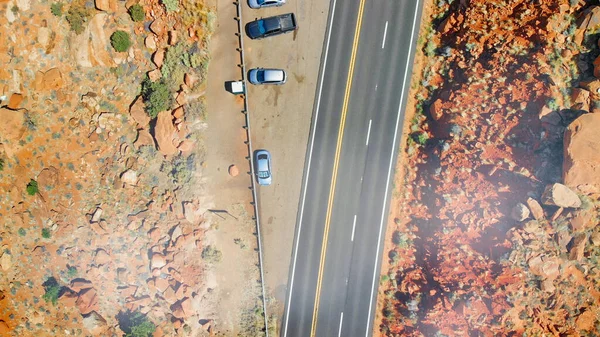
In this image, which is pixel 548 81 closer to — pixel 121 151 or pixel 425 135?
pixel 425 135

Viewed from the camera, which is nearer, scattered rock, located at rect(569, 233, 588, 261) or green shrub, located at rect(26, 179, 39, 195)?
scattered rock, located at rect(569, 233, 588, 261)

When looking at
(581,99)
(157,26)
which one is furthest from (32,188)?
(581,99)

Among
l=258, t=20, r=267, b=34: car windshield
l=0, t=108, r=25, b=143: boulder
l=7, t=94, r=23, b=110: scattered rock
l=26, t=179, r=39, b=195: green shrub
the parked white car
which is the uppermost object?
the parked white car

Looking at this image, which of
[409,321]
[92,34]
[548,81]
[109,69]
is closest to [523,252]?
[409,321]

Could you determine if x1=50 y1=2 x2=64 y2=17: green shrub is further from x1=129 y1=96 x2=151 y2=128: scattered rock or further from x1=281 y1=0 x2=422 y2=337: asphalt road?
x1=281 y1=0 x2=422 y2=337: asphalt road

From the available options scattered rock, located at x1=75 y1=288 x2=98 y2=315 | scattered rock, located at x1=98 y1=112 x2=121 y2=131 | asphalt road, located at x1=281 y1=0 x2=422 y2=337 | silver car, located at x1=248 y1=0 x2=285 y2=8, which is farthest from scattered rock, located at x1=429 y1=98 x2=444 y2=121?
scattered rock, located at x1=75 y1=288 x2=98 y2=315

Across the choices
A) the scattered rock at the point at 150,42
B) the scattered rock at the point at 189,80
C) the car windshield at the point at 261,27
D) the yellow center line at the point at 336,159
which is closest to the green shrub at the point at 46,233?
the scattered rock at the point at 189,80

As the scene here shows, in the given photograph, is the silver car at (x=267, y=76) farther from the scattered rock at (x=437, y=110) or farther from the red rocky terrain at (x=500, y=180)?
the scattered rock at (x=437, y=110)
